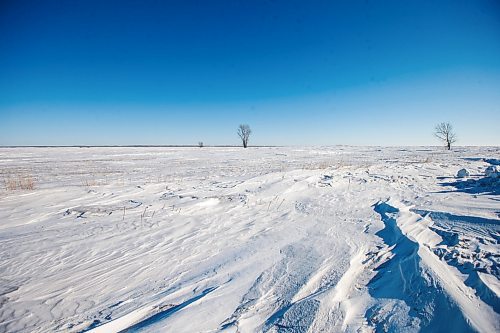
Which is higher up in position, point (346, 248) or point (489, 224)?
point (489, 224)

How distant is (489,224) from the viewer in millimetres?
3979

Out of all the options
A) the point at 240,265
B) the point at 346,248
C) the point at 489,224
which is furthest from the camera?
the point at 489,224

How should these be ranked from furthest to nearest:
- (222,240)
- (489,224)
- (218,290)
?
(222,240) < (489,224) < (218,290)

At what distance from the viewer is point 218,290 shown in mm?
2795

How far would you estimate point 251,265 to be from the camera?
3365 millimetres

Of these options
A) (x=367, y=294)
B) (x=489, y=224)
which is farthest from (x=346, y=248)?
(x=489, y=224)

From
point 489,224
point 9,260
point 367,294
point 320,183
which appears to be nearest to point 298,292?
point 367,294

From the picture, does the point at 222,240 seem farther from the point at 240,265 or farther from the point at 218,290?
the point at 218,290

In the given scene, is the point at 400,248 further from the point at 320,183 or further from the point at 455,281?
the point at 320,183

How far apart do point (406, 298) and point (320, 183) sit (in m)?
6.31

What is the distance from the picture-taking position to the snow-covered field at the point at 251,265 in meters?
2.27

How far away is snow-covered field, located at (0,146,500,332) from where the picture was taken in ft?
7.46

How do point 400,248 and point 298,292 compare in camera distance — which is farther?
point 400,248

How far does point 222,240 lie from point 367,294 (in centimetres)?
232
